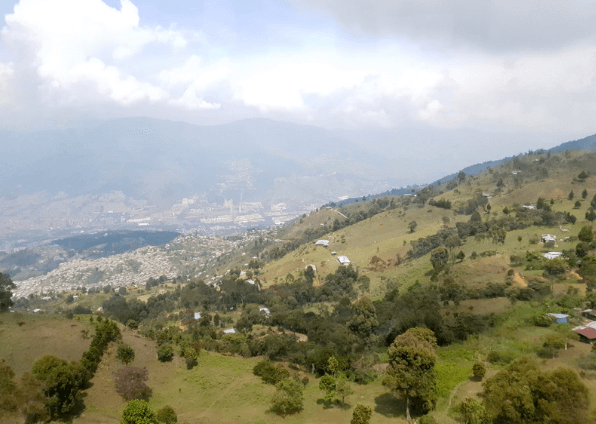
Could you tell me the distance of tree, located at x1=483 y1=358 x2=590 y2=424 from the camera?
16516 millimetres

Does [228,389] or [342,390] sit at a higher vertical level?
[342,390]

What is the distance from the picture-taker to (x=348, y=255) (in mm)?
90188

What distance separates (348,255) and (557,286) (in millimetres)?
50366

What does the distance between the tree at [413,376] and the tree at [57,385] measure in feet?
68.6

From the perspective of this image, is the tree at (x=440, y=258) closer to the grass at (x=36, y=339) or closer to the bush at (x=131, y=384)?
the bush at (x=131, y=384)

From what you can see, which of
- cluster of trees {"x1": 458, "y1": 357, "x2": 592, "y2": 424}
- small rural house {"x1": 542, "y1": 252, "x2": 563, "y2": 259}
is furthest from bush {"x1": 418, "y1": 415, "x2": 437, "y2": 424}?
small rural house {"x1": 542, "y1": 252, "x2": 563, "y2": 259}

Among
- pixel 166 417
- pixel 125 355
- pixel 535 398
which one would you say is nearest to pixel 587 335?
pixel 535 398

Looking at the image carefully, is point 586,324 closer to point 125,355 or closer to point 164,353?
point 164,353

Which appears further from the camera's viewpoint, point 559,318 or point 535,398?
point 559,318

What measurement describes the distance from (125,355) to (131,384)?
3.42m

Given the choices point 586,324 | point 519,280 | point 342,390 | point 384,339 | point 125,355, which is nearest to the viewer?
point 342,390

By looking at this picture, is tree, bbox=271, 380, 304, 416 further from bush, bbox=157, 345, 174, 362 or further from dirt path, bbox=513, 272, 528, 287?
dirt path, bbox=513, 272, 528, 287

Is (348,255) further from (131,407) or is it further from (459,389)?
(131,407)

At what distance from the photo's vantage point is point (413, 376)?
73.8 feet
